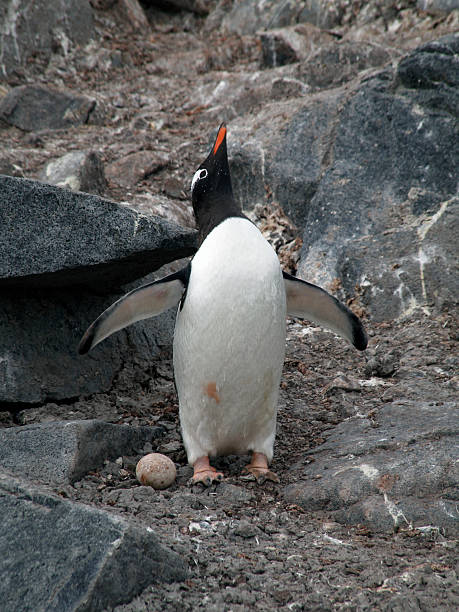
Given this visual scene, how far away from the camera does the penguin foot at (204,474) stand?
3096 mm

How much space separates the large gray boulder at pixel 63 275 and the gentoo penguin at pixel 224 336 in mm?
302

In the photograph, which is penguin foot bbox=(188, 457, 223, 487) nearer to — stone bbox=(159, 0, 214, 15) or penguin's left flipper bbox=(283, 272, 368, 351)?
penguin's left flipper bbox=(283, 272, 368, 351)

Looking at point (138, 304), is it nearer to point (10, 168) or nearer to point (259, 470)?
point (259, 470)

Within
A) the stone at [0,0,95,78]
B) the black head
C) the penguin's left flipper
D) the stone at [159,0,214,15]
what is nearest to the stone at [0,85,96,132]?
the stone at [0,0,95,78]

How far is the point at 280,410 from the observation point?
4121mm

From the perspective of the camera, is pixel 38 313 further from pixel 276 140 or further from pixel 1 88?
pixel 1 88

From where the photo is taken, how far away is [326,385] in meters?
4.34

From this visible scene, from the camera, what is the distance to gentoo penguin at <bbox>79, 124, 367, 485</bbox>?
127 inches

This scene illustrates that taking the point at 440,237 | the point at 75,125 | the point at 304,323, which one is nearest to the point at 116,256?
the point at 304,323

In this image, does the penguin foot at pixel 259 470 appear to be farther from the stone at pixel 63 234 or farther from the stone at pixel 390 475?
the stone at pixel 63 234

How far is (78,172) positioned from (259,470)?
342cm

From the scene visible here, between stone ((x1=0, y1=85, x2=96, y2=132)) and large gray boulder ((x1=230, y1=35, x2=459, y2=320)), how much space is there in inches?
87.6

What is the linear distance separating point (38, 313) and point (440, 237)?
307 cm

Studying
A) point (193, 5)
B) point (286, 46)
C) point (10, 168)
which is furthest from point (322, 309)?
point (193, 5)
